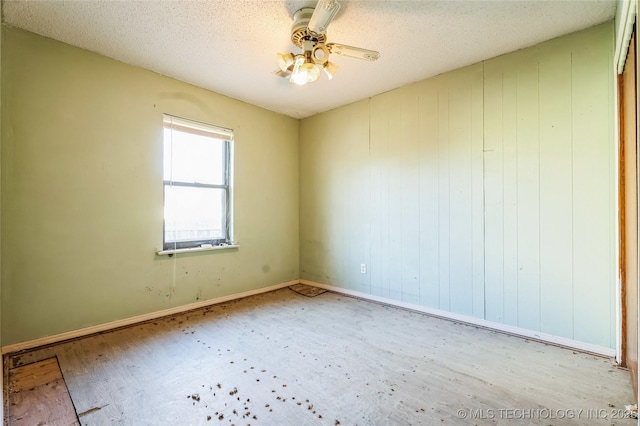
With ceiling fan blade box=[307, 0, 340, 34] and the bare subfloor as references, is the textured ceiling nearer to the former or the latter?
ceiling fan blade box=[307, 0, 340, 34]

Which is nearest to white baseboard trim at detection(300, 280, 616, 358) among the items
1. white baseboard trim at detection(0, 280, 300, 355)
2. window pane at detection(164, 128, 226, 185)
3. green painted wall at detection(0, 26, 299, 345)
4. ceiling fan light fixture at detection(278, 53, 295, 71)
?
white baseboard trim at detection(0, 280, 300, 355)

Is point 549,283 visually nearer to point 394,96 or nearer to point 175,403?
point 394,96

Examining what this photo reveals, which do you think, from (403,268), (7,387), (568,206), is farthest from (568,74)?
(7,387)

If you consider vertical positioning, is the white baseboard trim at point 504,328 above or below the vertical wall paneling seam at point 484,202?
below

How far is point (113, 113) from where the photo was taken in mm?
2730

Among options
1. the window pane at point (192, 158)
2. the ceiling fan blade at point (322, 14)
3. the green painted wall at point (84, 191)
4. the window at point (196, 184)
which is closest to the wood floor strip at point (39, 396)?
the green painted wall at point (84, 191)

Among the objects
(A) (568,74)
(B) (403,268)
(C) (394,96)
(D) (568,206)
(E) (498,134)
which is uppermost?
(C) (394,96)

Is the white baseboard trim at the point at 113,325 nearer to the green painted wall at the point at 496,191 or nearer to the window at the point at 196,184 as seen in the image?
the window at the point at 196,184

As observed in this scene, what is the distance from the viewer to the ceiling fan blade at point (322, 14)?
1641 millimetres

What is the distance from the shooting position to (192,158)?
3.33 m

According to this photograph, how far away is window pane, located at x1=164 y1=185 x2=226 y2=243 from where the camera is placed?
3.15 metres

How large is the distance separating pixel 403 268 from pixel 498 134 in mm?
1651

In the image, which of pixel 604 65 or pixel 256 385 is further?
pixel 604 65

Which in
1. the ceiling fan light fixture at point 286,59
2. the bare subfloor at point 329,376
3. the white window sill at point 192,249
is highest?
the ceiling fan light fixture at point 286,59
